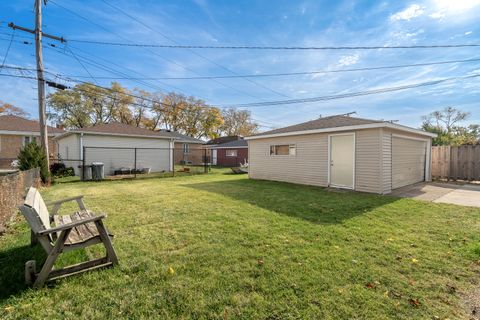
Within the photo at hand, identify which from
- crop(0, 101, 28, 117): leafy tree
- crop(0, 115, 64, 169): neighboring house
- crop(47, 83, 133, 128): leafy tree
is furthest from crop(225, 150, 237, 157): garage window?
crop(0, 101, 28, 117): leafy tree

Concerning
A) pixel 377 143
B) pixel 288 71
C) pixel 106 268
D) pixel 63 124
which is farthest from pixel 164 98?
pixel 106 268

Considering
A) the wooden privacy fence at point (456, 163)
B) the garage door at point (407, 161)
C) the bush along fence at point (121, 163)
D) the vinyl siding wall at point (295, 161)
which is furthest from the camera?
the bush along fence at point (121, 163)

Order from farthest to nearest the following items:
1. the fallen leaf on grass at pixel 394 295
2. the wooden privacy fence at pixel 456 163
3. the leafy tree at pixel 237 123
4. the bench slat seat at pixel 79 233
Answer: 1. the leafy tree at pixel 237 123
2. the wooden privacy fence at pixel 456 163
3. the bench slat seat at pixel 79 233
4. the fallen leaf on grass at pixel 394 295

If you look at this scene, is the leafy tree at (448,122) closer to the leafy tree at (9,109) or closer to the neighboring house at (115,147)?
the neighboring house at (115,147)

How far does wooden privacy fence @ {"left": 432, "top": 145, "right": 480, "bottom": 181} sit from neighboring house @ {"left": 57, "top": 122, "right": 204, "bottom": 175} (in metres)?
16.4

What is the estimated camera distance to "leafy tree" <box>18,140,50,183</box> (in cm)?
1013

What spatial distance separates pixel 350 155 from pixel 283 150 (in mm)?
3484

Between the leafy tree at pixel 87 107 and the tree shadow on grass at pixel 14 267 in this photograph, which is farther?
the leafy tree at pixel 87 107

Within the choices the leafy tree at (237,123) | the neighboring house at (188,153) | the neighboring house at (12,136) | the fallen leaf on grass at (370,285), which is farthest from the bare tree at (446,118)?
the neighboring house at (12,136)

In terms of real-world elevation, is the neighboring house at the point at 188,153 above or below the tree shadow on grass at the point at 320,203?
above

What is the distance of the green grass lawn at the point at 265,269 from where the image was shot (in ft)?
7.06

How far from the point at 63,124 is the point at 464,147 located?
1644 inches

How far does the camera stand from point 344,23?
9906 mm

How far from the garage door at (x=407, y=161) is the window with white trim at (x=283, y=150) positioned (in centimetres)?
407
